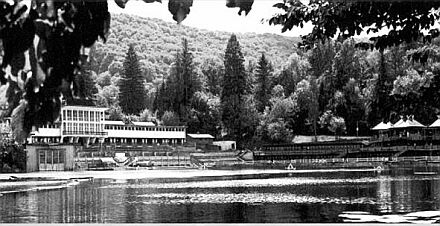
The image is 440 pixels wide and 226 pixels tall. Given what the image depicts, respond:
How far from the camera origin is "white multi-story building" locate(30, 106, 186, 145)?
61781 mm


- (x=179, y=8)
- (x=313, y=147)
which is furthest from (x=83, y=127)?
(x=179, y=8)

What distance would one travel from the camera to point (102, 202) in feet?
62.8

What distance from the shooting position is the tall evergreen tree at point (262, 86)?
84562 millimetres

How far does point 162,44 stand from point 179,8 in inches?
6185

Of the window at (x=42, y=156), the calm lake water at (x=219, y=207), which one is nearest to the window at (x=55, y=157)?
the window at (x=42, y=156)

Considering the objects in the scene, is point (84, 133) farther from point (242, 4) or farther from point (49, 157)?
point (242, 4)

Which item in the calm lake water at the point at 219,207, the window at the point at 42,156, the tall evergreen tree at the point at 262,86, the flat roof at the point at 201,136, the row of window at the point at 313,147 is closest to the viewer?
the calm lake water at the point at 219,207

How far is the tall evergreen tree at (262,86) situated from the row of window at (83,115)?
25.5 m

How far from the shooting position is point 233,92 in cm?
8294

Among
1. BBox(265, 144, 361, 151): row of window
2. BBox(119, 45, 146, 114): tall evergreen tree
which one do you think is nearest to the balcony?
BBox(119, 45, 146, 114): tall evergreen tree

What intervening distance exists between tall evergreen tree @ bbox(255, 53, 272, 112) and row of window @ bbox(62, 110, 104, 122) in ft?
83.6

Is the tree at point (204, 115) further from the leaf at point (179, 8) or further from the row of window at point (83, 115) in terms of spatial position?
the leaf at point (179, 8)

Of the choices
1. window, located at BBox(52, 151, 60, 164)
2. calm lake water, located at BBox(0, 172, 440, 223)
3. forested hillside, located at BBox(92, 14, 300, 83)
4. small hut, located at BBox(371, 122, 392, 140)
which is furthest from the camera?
forested hillside, located at BBox(92, 14, 300, 83)

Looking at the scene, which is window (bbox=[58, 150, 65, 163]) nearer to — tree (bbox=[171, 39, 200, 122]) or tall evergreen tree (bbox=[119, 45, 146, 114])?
tree (bbox=[171, 39, 200, 122])
